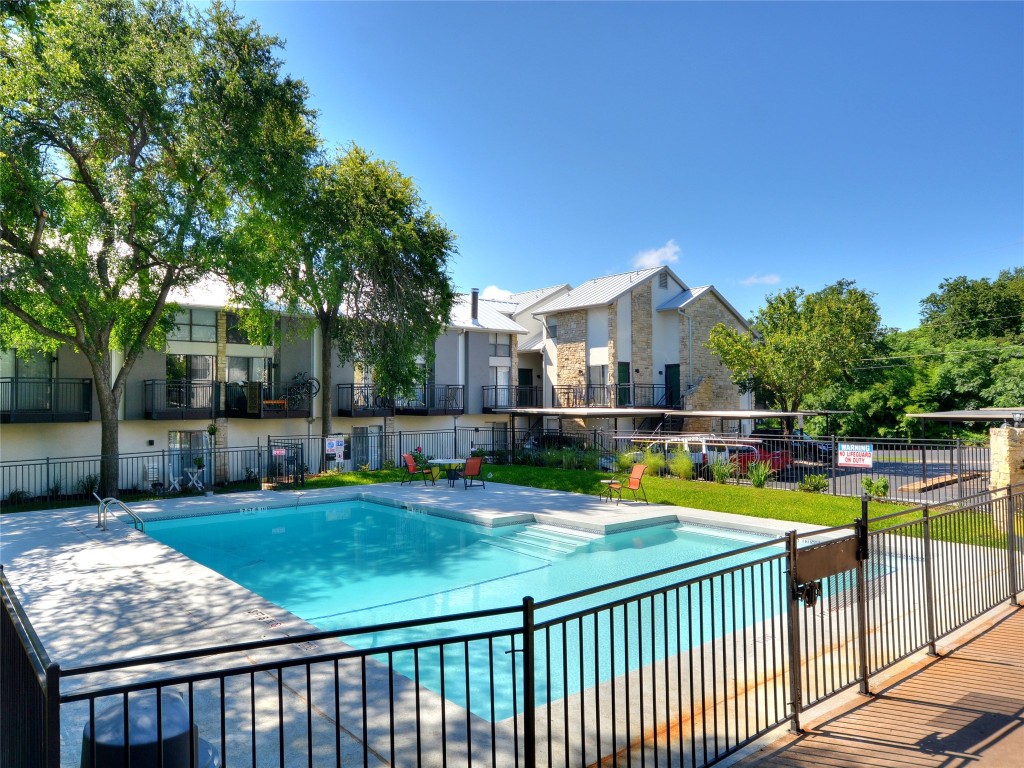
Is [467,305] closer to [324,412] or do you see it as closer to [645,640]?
[324,412]

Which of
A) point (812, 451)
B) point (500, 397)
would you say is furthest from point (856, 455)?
point (500, 397)

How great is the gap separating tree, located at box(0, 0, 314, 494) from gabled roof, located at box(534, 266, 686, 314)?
15526 millimetres

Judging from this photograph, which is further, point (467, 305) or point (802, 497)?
point (467, 305)

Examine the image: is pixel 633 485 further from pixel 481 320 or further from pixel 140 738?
pixel 481 320

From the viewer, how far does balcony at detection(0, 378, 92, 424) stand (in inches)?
689

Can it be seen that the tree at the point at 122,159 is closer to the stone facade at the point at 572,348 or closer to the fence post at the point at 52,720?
the fence post at the point at 52,720

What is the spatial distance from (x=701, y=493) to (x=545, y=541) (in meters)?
5.36

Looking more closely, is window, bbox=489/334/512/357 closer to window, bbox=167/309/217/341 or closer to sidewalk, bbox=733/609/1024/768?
window, bbox=167/309/217/341

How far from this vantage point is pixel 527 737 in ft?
10.4

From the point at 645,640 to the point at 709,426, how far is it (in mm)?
24142

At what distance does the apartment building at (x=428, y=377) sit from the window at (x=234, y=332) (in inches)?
2.1

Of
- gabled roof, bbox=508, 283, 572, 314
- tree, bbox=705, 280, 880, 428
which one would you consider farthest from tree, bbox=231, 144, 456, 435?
tree, bbox=705, 280, 880, 428

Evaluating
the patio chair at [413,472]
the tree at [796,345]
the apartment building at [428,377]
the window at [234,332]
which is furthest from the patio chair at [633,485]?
the window at [234,332]

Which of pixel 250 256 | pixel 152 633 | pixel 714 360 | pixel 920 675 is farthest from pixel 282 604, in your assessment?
pixel 714 360
